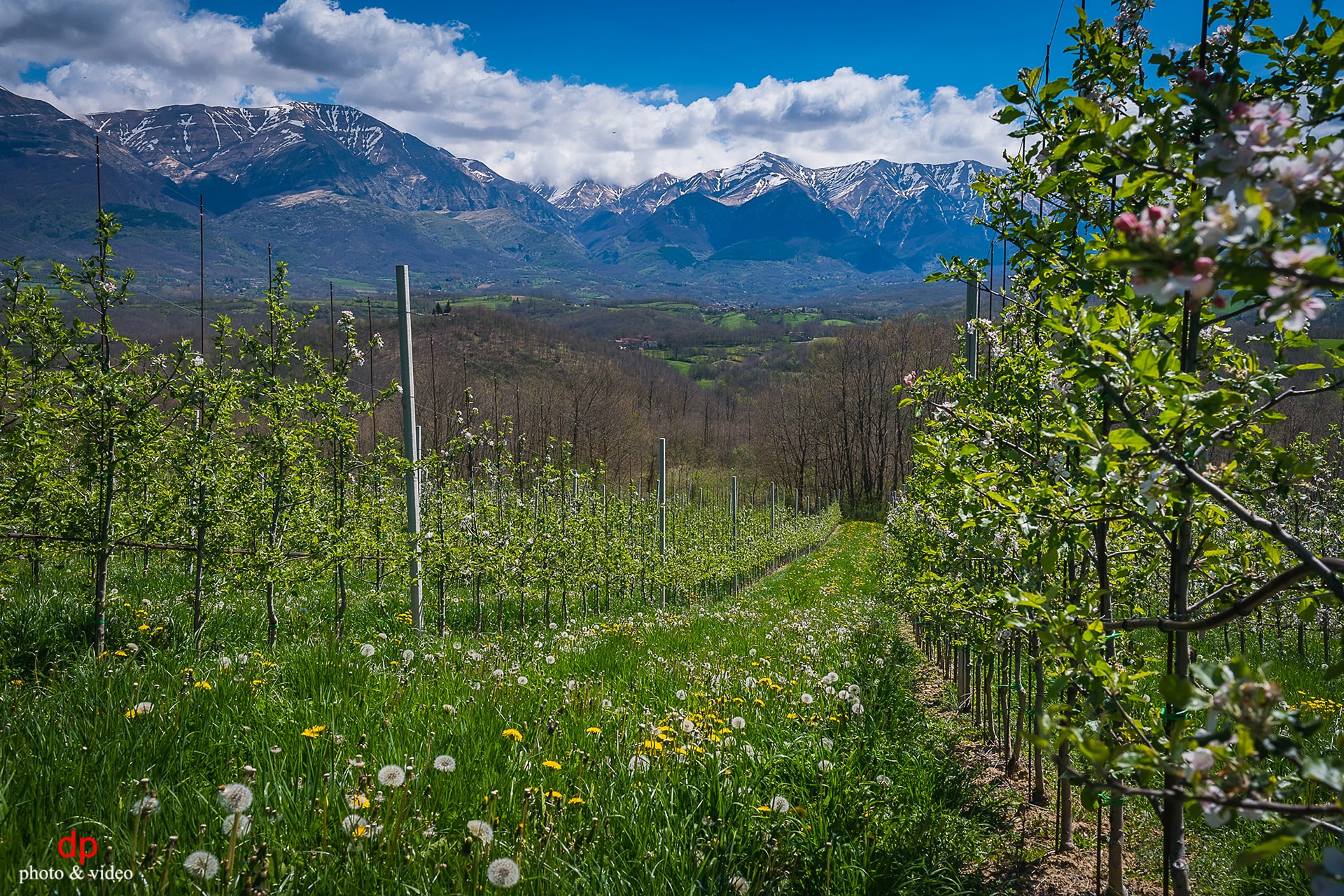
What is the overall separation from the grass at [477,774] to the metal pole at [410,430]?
246 centimetres

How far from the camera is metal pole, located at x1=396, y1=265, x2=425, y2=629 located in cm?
777

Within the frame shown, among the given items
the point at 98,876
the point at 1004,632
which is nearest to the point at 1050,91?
the point at 98,876

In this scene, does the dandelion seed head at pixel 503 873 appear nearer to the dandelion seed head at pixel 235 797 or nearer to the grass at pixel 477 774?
the grass at pixel 477 774

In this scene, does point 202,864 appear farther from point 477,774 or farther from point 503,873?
point 477,774

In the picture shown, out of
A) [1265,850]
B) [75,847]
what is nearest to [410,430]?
[75,847]

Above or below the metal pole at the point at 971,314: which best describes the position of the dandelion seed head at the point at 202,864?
below

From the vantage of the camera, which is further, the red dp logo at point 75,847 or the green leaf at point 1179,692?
the red dp logo at point 75,847

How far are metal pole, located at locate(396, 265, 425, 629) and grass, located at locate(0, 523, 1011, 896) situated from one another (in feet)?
8.08

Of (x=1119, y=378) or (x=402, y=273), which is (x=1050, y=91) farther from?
(x=402, y=273)

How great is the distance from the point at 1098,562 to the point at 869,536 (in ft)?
103

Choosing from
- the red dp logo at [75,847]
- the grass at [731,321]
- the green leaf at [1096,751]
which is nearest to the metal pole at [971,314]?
the green leaf at [1096,751]

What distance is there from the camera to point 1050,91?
1.55 meters

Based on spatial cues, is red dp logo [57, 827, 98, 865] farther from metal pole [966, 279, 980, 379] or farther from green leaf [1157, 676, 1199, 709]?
metal pole [966, 279, 980, 379]

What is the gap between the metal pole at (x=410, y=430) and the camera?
306 inches
